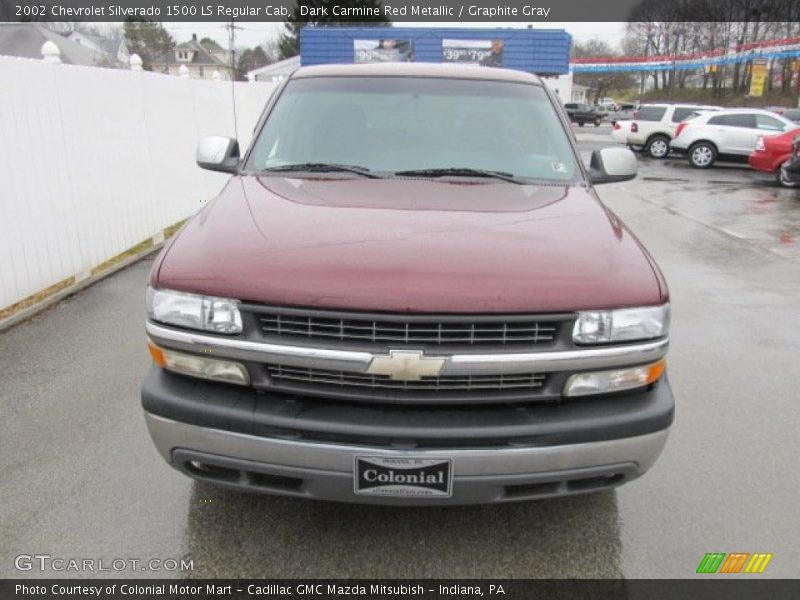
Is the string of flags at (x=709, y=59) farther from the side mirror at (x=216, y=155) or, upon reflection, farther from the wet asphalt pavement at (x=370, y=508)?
the side mirror at (x=216, y=155)

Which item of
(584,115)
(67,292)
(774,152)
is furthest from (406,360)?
(584,115)

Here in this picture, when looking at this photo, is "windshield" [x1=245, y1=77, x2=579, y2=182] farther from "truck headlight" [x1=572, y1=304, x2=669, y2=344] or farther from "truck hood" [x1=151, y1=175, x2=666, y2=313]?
"truck headlight" [x1=572, y1=304, x2=669, y2=344]

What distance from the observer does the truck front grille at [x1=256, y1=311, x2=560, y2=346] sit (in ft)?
7.18

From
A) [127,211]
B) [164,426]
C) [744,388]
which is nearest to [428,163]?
[164,426]

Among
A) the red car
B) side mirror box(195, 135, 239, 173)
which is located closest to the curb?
side mirror box(195, 135, 239, 173)

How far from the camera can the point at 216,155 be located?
149 inches

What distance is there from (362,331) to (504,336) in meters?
0.49

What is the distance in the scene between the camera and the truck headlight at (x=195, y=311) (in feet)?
7.48

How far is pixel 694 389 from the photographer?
423 cm

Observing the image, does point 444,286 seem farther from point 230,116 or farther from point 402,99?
point 230,116

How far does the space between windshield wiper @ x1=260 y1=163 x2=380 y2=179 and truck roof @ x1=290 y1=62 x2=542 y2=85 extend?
2.86 feet

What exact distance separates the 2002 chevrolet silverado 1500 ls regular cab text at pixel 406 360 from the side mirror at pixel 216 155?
4.12 feet

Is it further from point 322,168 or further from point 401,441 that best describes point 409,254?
point 322,168

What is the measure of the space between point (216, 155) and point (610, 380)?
258 cm
